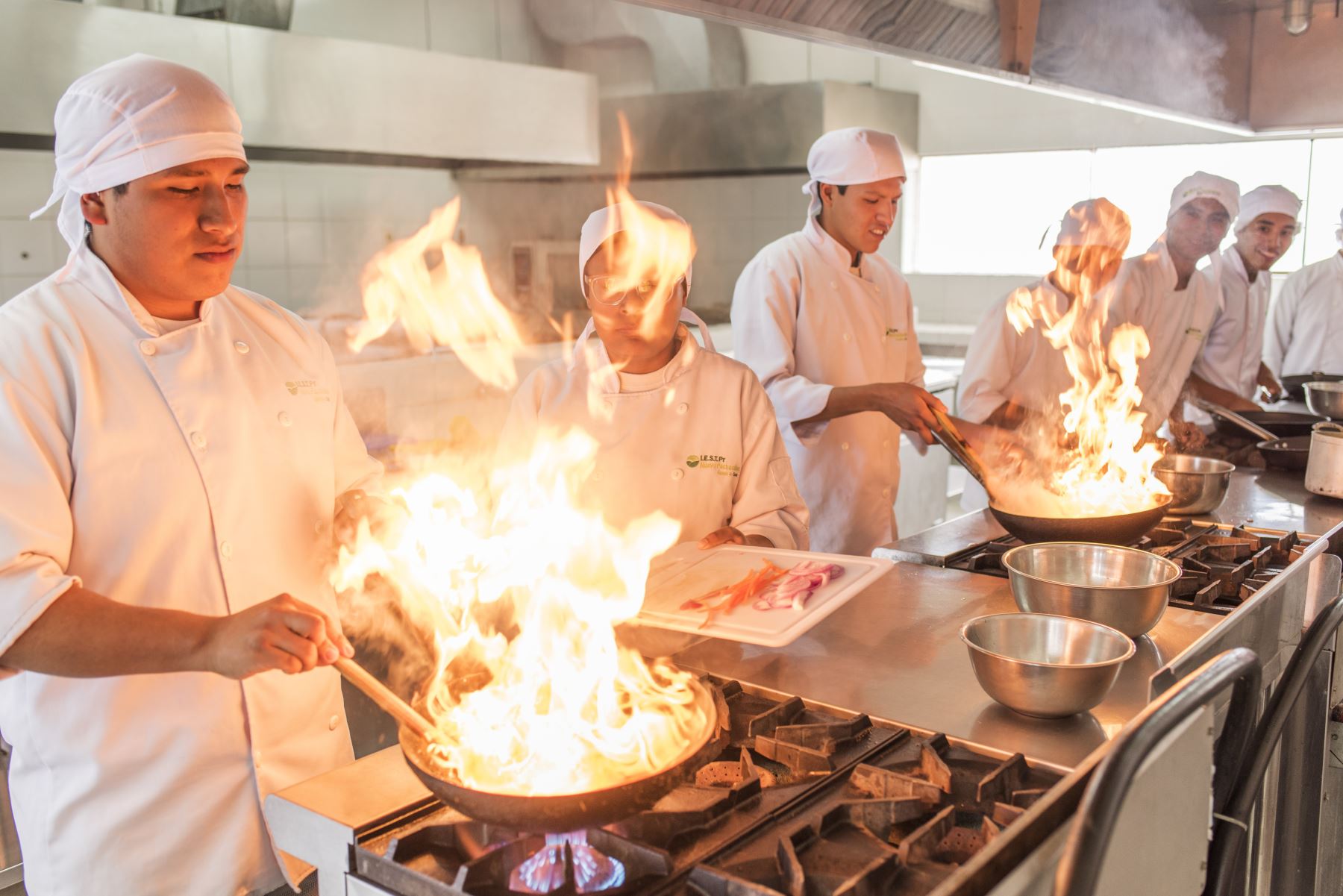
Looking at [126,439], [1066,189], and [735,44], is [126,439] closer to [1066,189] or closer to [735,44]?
[735,44]

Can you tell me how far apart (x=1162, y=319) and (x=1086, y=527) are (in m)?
2.57

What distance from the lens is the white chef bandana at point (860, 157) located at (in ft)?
10.4

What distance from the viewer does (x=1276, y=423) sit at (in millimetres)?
3805

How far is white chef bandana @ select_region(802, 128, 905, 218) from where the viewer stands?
3162 mm

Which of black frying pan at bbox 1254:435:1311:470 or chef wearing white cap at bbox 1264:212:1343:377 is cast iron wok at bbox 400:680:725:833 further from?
chef wearing white cap at bbox 1264:212:1343:377

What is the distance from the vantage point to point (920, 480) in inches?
238

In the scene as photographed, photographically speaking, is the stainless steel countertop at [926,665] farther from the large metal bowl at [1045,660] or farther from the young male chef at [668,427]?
the young male chef at [668,427]

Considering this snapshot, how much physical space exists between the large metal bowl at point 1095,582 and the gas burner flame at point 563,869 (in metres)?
0.96

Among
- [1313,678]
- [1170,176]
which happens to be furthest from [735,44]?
[1313,678]

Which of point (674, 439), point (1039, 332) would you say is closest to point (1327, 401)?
point (1039, 332)

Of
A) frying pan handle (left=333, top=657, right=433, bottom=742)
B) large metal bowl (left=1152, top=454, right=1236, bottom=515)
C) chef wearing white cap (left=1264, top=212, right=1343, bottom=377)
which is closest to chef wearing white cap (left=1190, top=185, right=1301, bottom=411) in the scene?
chef wearing white cap (left=1264, top=212, right=1343, bottom=377)

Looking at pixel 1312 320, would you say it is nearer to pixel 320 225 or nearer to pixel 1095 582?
pixel 1095 582

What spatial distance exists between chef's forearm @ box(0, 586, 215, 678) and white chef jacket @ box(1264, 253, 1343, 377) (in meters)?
5.90

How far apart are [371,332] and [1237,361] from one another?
3.98 meters
